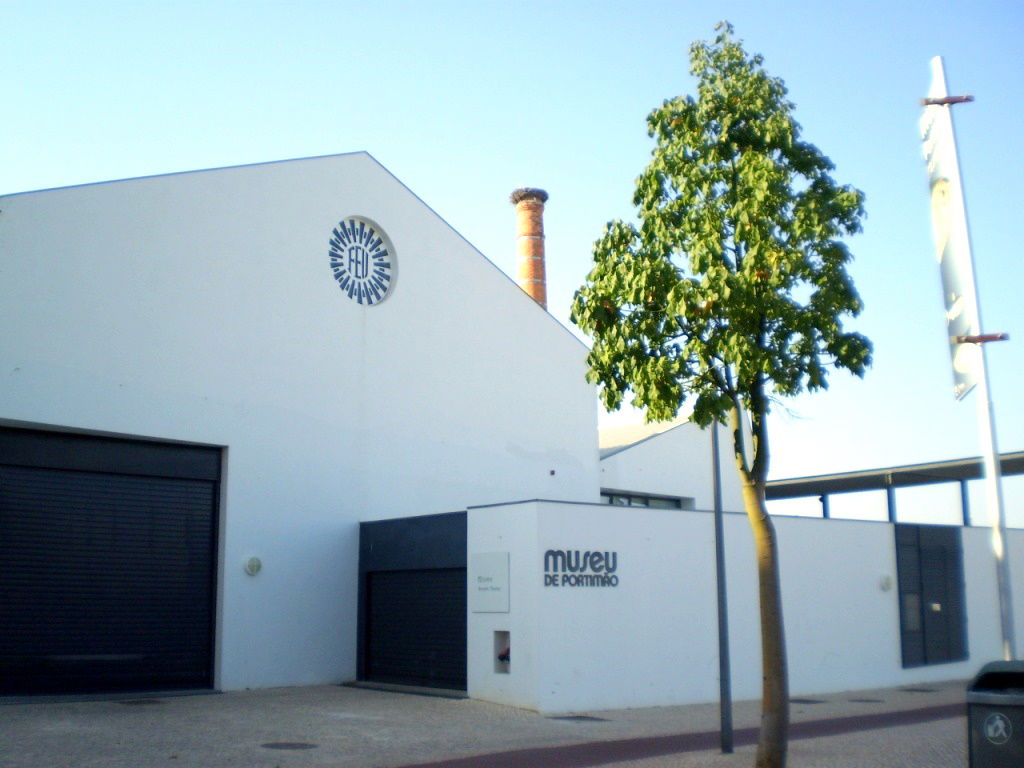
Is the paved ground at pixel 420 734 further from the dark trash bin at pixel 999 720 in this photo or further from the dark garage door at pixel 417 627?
the dark trash bin at pixel 999 720

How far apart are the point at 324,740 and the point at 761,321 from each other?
25.2ft

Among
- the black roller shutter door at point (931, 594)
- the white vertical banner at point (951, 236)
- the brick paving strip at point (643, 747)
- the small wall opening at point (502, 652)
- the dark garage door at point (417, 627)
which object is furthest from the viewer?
the black roller shutter door at point (931, 594)

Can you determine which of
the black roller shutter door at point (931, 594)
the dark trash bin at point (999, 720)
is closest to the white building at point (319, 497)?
the black roller shutter door at point (931, 594)

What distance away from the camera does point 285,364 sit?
21.6 metres

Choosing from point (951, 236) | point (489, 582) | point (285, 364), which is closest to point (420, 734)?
point (489, 582)

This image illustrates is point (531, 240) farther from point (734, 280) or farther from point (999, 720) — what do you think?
point (999, 720)

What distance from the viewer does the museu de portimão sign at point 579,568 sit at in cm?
1809

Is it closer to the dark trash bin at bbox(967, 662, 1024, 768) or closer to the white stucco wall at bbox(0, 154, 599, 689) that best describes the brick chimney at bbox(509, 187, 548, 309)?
the white stucco wall at bbox(0, 154, 599, 689)

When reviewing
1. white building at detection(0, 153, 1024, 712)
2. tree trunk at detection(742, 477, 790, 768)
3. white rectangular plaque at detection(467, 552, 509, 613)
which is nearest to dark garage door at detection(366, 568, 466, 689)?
white building at detection(0, 153, 1024, 712)

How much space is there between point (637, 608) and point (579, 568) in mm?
1575

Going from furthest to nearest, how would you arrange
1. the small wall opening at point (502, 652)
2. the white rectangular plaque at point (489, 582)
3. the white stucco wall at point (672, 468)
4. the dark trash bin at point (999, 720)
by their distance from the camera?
the white stucco wall at point (672, 468) < the white rectangular plaque at point (489, 582) < the small wall opening at point (502, 652) < the dark trash bin at point (999, 720)

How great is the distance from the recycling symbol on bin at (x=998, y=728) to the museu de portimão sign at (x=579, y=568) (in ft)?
37.8

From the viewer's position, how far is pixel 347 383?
22.7 metres

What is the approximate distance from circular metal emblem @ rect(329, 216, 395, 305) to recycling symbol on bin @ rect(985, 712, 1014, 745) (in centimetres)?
1791
